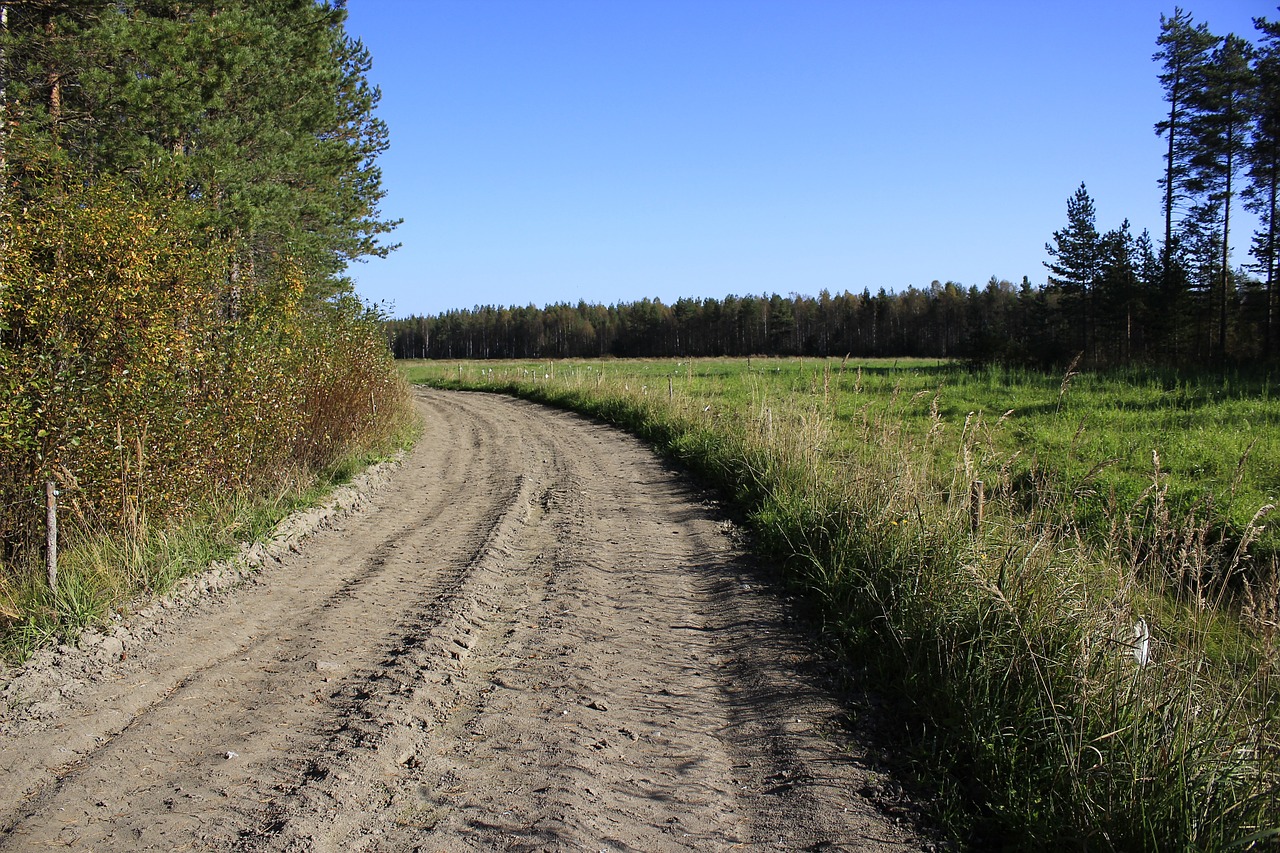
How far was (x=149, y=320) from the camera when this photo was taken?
6.93 m

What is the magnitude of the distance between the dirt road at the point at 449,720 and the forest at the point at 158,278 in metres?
1.49

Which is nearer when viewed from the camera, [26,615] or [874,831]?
[874,831]

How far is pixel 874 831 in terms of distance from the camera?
3.38 meters

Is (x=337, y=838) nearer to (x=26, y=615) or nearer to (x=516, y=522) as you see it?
(x=26, y=615)

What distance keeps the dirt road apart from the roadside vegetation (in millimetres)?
1057

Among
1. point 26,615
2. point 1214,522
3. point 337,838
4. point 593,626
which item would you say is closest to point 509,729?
point 337,838

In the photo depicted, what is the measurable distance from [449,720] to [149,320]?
16.1ft

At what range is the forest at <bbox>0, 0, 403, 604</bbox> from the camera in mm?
6113

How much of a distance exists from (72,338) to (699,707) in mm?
5726

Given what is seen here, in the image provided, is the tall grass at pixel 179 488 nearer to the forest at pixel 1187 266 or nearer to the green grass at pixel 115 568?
the green grass at pixel 115 568

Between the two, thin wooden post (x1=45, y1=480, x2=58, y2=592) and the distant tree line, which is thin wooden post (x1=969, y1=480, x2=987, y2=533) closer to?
thin wooden post (x1=45, y1=480, x2=58, y2=592)

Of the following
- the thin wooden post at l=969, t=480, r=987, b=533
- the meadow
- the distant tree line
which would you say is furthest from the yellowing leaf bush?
the distant tree line

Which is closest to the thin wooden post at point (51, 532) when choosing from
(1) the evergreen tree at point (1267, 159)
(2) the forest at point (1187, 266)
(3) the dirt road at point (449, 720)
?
(3) the dirt road at point (449, 720)

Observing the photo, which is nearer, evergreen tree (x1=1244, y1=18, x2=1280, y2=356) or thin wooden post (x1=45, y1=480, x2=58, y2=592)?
thin wooden post (x1=45, y1=480, x2=58, y2=592)
